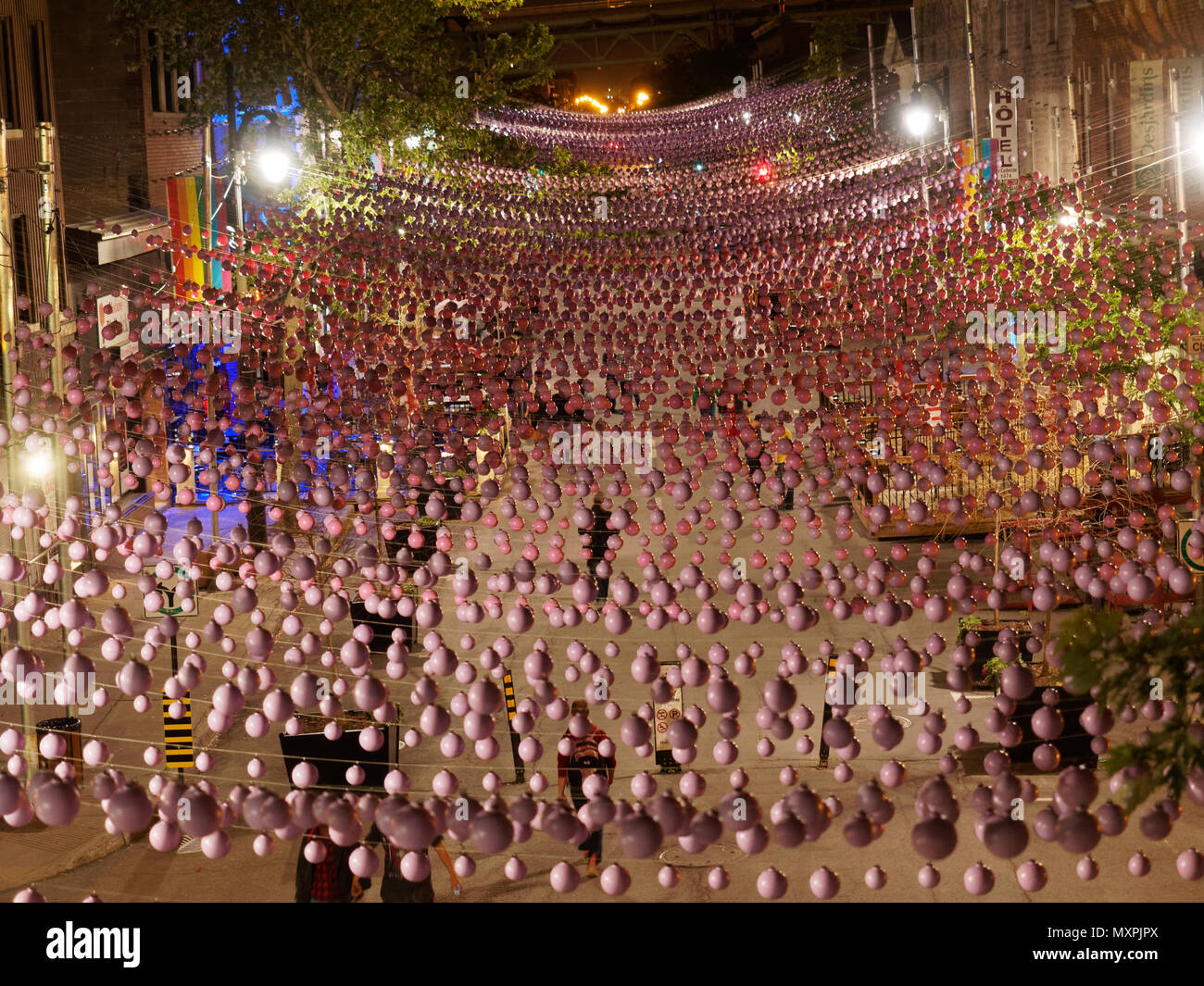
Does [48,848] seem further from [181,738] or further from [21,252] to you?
[21,252]

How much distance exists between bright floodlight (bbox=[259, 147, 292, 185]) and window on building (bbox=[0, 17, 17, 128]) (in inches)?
138

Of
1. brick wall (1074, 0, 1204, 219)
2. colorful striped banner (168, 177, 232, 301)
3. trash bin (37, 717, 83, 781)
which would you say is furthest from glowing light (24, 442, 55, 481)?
brick wall (1074, 0, 1204, 219)

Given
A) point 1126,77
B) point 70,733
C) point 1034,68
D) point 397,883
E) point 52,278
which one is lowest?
point 397,883

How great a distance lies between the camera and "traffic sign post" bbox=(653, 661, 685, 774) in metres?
11.7

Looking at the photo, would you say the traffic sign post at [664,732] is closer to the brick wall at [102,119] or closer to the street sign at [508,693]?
the street sign at [508,693]

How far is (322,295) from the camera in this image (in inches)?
760

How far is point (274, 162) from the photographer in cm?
1961

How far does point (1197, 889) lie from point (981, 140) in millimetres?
21060

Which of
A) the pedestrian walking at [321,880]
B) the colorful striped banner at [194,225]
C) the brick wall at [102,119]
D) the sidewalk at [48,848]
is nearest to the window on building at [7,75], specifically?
the colorful striped banner at [194,225]

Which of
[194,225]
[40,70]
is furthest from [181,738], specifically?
[40,70]

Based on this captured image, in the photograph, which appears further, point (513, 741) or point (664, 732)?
point (513, 741)

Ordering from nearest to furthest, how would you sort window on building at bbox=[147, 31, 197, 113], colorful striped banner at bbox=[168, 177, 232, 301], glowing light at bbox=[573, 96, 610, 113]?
colorful striped banner at bbox=[168, 177, 232, 301] → window on building at bbox=[147, 31, 197, 113] → glowing light at bbox=[573, 96, 610, 113]

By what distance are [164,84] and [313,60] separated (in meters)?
3.18

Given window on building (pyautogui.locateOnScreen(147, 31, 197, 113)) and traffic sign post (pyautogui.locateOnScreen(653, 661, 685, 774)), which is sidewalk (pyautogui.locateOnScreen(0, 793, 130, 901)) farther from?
window on building (pyautogui.locateOnScreen(147, 31, 197, 113))
